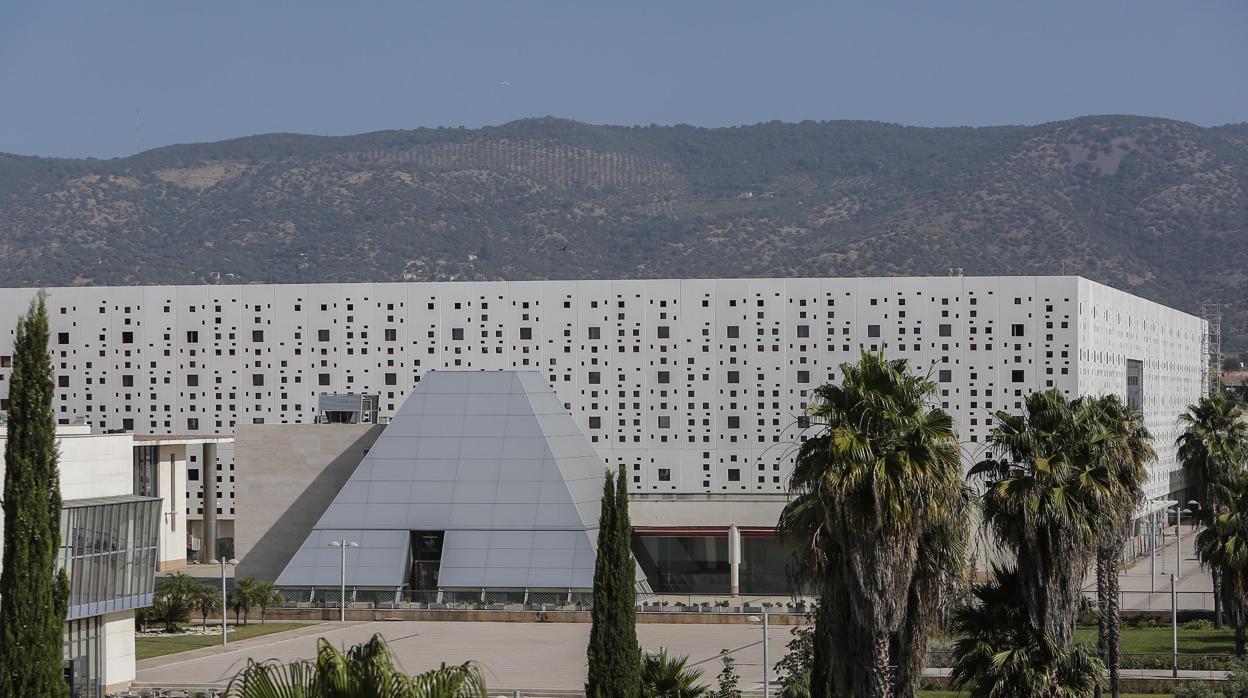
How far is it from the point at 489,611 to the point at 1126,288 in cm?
15438

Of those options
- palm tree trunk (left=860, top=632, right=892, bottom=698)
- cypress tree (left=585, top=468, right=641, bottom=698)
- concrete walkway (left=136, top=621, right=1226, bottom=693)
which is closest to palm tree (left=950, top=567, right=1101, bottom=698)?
palm tree trunk (left=860, top=632, right=892, bottom=698)

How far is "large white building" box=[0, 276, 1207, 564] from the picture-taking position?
7244 cm

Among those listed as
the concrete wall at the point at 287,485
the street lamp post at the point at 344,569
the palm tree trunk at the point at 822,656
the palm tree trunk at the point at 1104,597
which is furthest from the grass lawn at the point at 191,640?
the palm tree trunk at the point at 822,656

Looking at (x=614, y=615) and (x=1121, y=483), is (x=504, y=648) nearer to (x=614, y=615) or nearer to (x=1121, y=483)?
(x=614, y=615)

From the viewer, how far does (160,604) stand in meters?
55.9

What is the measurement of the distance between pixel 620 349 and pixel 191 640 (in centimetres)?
2716

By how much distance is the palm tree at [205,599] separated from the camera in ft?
187

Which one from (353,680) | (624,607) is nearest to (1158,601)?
(624,607)

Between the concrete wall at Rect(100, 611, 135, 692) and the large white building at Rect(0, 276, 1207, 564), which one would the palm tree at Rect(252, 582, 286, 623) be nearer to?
the concrete wall at Rect(100, 611, 135, 692)

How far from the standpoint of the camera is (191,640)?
53.2 metres

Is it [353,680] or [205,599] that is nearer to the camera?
[353,680]

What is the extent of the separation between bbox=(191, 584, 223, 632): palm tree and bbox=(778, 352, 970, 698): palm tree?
37.4 metres

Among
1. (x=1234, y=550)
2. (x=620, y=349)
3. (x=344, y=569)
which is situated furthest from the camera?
(x=620, y=349)

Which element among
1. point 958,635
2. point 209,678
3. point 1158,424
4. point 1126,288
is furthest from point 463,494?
point 1126,288
